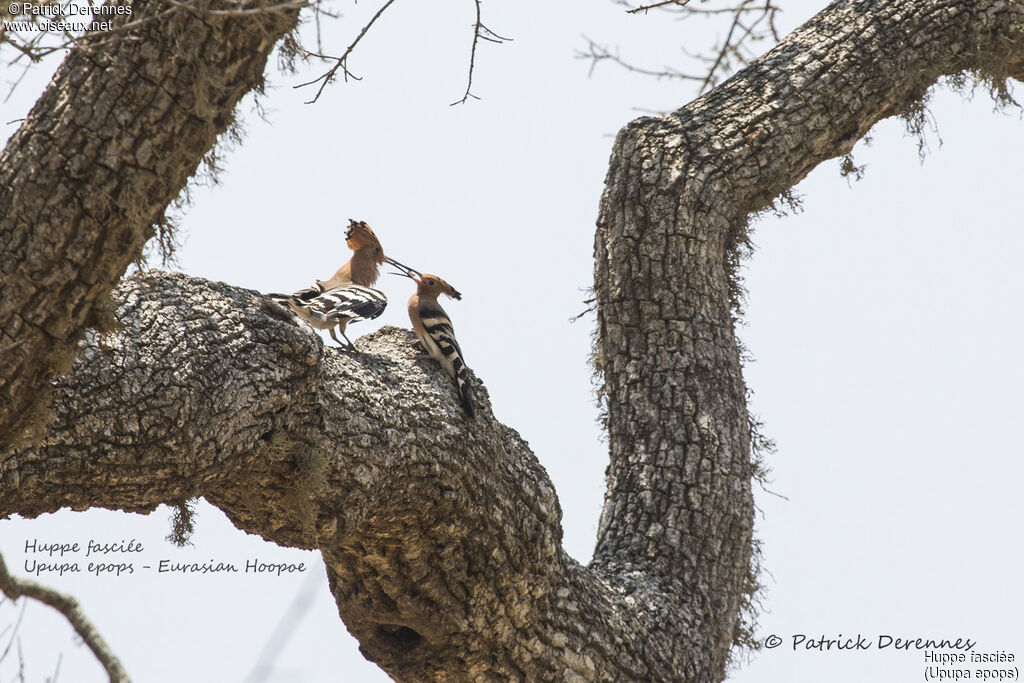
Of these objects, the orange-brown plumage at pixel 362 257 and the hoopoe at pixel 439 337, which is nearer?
the hoopoe at pixel 439 337

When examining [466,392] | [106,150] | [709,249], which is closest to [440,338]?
[466,392]

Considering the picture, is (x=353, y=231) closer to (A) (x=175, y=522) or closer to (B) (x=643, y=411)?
(B) (x=643, y=411)

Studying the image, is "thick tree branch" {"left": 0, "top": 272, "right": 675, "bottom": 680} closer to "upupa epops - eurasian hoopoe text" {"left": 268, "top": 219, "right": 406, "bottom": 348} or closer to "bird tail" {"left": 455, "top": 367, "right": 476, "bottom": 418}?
"bird tail" {"left": 455, "top": 367, "right": 476, "bottom": 418}

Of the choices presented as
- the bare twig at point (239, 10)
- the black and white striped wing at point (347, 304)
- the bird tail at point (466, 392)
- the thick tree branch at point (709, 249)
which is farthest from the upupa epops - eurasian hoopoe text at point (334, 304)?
the bare twig at point (239, 10)

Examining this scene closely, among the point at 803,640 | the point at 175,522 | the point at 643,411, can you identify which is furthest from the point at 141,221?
the point at 803,640

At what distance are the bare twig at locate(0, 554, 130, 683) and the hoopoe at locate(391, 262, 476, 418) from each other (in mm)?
1552

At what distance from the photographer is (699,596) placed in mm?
4473

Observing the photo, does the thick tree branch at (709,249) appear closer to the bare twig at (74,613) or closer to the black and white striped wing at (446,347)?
the black and white striped wing at (446,347)

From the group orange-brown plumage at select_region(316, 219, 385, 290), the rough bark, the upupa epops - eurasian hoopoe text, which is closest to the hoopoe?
the upupa epops - eurasian hoopoe text

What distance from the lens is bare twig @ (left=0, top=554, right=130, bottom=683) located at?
8.48 feet

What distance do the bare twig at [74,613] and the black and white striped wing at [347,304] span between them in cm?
170

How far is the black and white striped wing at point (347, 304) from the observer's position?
422 centimetres

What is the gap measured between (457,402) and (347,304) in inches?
31.6

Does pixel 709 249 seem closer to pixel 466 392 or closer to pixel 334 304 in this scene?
pixel 466 392
